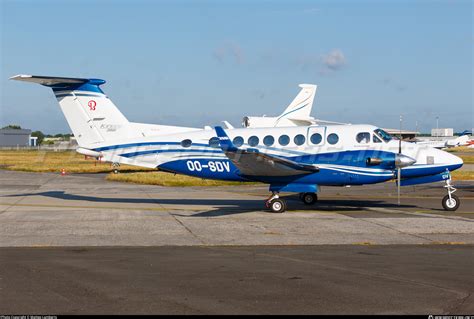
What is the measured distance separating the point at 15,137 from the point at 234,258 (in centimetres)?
18964

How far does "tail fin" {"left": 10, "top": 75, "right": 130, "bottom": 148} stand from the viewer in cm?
2091

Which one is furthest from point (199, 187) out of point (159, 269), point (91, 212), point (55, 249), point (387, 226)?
point (159, 269)

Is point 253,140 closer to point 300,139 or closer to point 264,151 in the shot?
point 264,151

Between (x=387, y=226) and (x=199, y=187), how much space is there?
15.7 metres

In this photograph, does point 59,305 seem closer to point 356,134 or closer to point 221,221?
point 221,221

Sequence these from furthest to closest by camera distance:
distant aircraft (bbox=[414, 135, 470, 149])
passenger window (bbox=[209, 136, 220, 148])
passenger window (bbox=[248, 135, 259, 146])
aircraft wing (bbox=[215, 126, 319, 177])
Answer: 1. distant aircraft (bbox=[414, 135, 470, 149])
2. passenger window (bbox=[209, 136, 220, 148])
3. passenger window (bbox=[248, 135, 259, 146])
4. aircraft wing (bbox=[215, 126, 319, 177])

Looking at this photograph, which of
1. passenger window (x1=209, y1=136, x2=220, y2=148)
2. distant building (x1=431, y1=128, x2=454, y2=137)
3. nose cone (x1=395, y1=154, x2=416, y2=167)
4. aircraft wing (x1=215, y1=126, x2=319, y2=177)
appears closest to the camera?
aircraft wing (x1=215, y1=126, x2=319, y2=177)

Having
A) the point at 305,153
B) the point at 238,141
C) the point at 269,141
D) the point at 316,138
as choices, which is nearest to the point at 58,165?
→ the point at 238,141

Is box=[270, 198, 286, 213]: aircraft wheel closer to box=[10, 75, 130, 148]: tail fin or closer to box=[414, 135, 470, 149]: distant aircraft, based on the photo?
box=[10, 75, 130, 148]: tail fin

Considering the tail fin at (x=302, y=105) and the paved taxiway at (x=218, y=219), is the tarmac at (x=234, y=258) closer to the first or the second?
the paved taxiway at (x=218, y=219)

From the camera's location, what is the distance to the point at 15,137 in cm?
18762

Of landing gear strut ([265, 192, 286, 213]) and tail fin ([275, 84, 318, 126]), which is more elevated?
tail fin ([275, 84, 318, 126])

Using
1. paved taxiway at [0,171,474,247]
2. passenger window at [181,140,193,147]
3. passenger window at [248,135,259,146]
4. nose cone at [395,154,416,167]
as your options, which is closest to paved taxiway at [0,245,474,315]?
paved taxiway at [0,171,474,247]

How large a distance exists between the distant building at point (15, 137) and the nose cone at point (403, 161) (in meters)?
180
